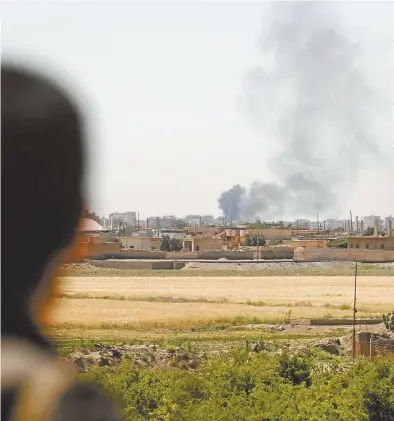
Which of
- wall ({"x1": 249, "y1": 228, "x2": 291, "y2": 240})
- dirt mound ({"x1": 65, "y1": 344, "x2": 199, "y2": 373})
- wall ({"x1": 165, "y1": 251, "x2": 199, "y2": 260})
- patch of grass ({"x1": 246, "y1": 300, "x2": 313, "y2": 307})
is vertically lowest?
patch of grass ({"x1": 246, "y1": 300, "x2": 313, "y2": 307})

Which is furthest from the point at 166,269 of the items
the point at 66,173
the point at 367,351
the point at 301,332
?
the point at 66,173

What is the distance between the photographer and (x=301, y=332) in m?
18.5

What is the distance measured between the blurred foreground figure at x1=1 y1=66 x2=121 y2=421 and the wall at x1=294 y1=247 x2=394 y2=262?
160 feet

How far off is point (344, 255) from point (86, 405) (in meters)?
49.4

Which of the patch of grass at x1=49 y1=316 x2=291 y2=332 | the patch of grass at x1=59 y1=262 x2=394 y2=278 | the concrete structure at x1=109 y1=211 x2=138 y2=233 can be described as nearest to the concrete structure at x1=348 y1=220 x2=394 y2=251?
the patch of grass at x1=59 y1=262 x2=394 y2=278

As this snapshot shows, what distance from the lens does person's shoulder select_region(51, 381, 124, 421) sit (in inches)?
16.1

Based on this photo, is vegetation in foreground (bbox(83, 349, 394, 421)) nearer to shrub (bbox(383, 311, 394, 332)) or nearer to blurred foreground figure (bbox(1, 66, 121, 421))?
blurred foreground figure (bbox(1, 66, 121, 421))

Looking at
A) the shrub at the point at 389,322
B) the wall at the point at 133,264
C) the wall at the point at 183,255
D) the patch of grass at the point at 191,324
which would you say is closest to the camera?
the shrub at the point at 389,322

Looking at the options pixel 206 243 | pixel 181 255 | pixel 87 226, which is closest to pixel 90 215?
pixel 87 226

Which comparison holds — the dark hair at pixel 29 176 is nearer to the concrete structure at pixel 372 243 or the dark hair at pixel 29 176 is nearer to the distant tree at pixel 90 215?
the distant tree at pixel 90 215

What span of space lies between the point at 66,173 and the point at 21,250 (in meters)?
0.05

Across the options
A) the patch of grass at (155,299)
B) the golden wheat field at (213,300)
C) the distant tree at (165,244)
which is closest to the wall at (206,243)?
the distant tree at (165,244)

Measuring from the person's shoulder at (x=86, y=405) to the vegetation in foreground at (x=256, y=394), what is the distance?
544cm

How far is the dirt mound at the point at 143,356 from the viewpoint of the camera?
1191cm
